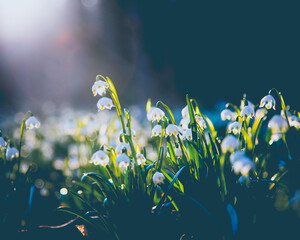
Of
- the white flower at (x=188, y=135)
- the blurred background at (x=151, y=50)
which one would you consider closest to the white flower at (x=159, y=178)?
the white flower at (x=188, y=135)

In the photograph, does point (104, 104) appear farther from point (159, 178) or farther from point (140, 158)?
point (159, 178)

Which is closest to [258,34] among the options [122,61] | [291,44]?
[291,44]

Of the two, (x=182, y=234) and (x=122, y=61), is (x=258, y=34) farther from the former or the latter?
(x=122, y=61)

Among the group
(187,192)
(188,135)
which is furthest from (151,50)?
(187,192)

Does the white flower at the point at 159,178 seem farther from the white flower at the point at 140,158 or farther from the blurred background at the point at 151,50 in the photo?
the blurred background at the point at 151,50

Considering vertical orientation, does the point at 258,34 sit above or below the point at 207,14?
below

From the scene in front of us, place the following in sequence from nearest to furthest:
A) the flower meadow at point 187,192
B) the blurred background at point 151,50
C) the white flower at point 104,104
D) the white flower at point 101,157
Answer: the flower meadow at point 187,192 → the white flower at point 101,157 → the white flower at point 104,104 → the blurred background at point 151,50

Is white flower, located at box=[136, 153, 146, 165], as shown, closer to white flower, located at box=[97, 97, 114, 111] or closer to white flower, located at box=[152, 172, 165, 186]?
white flower, located at box=[152, 172, 165, 186]

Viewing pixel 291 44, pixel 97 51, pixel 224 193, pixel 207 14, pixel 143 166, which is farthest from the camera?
pixel 97 51

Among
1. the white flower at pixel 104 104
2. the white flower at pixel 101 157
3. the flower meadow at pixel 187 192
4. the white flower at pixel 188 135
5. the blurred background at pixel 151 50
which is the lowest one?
the flower meadow at pixel 187 192
